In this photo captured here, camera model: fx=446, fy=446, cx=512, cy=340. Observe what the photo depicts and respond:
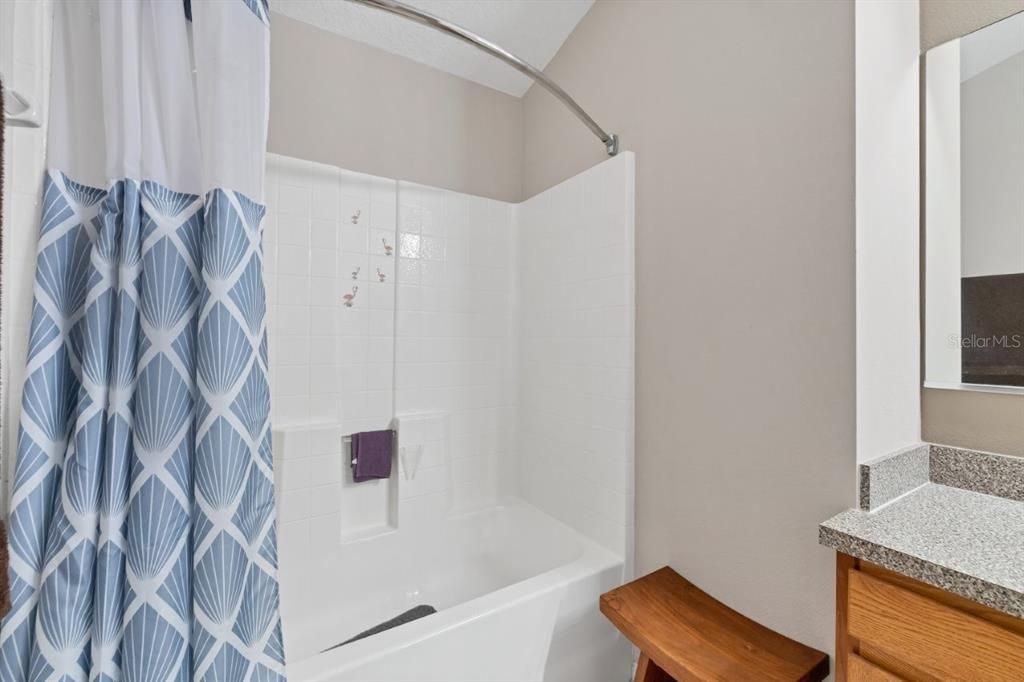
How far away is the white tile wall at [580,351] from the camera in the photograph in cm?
157

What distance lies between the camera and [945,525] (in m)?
0.91

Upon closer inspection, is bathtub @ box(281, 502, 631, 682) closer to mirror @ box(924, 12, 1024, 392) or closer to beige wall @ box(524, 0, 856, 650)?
beige wall @ box(524, 0, 856, 650)

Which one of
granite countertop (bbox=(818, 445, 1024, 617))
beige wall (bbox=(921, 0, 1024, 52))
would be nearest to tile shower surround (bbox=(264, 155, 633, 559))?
granite countertop (bbox=(818, 445, 1024, 617))

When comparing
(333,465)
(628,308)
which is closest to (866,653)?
(628,308)

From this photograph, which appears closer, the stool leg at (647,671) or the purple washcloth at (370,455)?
the stool leg at (647,671)

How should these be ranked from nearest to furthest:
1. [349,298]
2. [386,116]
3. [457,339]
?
[349,298], [386,116], [457,339]

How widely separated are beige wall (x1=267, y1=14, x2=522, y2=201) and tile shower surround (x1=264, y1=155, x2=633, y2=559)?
0.13 meters

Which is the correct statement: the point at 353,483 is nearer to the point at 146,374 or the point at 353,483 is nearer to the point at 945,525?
the point at 146,374

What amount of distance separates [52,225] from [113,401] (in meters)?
0.31

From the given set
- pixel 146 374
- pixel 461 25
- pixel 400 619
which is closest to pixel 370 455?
pixel 400 619

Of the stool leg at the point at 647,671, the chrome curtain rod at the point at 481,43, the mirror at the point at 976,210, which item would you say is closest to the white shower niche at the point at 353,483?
the stool leg at the point at 647,671

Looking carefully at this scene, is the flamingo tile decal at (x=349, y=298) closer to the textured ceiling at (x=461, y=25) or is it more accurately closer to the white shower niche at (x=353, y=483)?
the white shower niche at (x=353, y=483)

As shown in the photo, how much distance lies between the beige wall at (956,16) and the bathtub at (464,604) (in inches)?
68.8

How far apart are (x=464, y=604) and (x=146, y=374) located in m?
0.98
